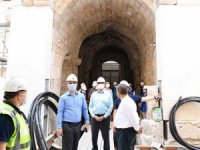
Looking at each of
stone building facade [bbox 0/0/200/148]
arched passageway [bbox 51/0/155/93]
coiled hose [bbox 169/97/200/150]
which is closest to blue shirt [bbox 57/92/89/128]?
stone building facade [bbox 0/0/200/148]

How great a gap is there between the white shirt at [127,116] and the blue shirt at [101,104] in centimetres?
105

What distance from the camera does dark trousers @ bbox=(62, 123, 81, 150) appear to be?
374 cm

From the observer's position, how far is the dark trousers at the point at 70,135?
147 inches

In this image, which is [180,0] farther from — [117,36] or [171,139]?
[117,36]

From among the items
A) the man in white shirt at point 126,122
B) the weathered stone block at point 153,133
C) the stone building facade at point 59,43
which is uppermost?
the stone building facade at point 59,43

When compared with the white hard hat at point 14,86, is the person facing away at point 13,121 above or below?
below

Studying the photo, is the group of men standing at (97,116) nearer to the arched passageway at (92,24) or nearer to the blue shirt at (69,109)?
the blue shirt at (69,109)

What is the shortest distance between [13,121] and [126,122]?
6.45ft

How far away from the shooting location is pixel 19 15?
4.84m

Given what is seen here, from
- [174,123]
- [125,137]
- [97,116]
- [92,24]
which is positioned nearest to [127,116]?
[125,137]

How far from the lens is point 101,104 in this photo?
452 cm

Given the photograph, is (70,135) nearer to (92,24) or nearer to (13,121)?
(13,121)

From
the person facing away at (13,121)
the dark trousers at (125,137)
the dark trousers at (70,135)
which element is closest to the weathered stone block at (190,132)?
the dark trousers at (125,137)

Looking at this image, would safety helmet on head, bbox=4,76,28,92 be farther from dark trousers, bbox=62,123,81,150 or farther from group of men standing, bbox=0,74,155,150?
dark trousers, bbox=62,123,81,150
